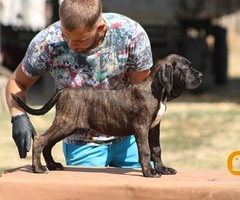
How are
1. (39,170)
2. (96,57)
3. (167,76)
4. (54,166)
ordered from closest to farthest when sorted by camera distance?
(167,76) < (39,170) < (54,166) < (96,57)

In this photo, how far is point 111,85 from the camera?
438 centimetres

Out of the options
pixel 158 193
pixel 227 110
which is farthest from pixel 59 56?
pixel 227 110

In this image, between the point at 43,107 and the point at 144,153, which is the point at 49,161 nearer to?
the point at 43,107

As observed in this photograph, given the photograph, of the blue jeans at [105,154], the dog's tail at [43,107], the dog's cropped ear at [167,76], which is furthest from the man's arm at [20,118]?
the dog's cropped ear at [167,76]

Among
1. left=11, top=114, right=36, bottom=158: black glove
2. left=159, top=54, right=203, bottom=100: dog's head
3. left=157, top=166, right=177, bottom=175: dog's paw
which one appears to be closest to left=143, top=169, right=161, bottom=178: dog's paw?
left=157, top=166, right=177, bottom=175: dog's paw

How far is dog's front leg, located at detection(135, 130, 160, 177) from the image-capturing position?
150 inches

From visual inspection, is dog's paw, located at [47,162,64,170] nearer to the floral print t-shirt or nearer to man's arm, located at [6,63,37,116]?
the floral print t-shirt

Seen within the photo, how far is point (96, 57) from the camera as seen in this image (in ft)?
14.0

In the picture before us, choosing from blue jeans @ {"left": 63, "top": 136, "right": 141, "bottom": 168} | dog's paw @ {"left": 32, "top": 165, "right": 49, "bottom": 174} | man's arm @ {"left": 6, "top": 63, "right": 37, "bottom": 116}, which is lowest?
blue jeans @ {"left": 63, "top": 136, "right": 141, "bottom": 168}

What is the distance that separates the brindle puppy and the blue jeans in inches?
17.8

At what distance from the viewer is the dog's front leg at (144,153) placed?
3.80 m

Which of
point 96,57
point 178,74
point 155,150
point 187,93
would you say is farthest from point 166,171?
point 187,93

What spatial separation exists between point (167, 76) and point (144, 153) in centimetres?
37

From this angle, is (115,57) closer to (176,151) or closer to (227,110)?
(176,151)
